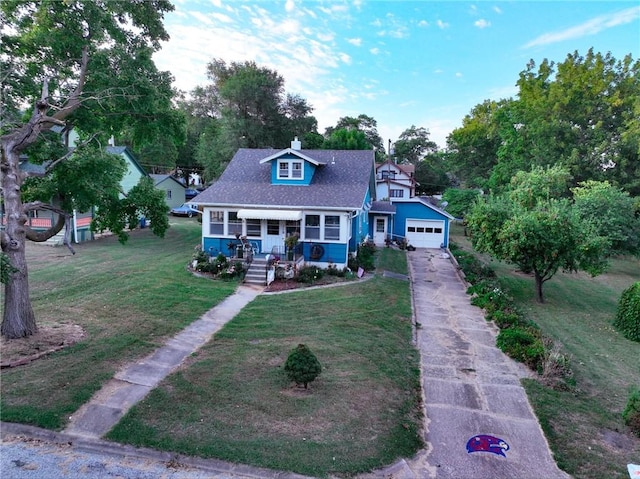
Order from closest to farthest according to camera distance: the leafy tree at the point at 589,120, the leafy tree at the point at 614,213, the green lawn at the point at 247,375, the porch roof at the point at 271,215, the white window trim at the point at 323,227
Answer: the green lawn at the point at 247,375
the porch roof at the point at 271,215
the white window trim at the point at 323,227
the leafy tree at the point at 614,213
the leafy tree at the point at 589,120

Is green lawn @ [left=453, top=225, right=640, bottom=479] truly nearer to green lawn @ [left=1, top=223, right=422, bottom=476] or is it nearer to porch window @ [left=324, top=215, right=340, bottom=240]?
green lawn @ [left=1, top=223, right=422, bottom=476]

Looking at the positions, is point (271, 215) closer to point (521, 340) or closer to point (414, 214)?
point (521, 340)

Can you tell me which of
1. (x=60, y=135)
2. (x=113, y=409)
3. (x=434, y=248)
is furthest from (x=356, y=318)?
(x=434, y=248)

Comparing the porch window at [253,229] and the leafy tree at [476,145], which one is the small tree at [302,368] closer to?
the porch window at [253,229]

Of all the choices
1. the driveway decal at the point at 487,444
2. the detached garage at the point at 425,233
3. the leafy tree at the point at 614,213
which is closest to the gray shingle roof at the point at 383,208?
the detached garage at the point at 425,233

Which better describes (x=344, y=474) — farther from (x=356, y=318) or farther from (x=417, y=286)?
(x=417, y=286)

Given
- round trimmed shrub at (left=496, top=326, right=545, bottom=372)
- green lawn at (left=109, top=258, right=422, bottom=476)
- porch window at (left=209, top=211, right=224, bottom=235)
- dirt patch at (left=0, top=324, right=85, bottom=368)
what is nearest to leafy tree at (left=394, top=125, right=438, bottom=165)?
porch window at (left=209, top=211, right=224, bottom=235)
